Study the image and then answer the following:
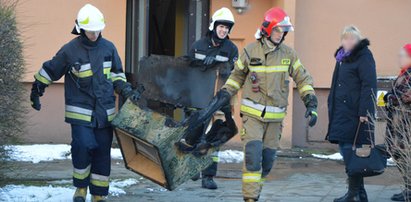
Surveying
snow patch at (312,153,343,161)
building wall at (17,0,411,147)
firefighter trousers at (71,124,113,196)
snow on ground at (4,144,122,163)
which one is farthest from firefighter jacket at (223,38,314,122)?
building wall at (17,0,411,147)

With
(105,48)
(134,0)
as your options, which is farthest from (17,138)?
(134,0)

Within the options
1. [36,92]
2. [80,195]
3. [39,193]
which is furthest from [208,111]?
[39,193]

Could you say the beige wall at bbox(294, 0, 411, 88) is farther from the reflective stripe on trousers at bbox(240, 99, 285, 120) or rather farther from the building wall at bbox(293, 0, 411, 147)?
the reflective stripe on trousers at bbox(240, 99, 285, 120)

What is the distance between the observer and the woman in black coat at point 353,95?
7.32 m

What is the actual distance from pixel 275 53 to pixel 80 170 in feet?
6.37

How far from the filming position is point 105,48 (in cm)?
702

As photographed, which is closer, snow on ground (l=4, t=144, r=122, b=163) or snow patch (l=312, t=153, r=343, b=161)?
snow on ground (l=4, t=144, r=122, b=163)

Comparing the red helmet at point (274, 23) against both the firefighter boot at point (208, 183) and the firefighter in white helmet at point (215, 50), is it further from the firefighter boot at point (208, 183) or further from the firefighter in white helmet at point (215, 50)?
the firefighter boot at point (208, 183)

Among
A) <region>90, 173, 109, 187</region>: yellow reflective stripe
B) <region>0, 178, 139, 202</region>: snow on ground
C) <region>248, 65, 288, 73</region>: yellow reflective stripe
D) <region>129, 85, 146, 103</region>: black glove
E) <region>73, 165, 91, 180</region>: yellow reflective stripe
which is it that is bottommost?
<region>0, 178, 139, 202</region>: snow on ground

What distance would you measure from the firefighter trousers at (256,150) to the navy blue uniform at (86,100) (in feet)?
3.89

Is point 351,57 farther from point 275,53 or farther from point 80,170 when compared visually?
point 80,170

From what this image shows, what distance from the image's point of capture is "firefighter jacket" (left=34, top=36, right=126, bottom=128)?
6867 mm

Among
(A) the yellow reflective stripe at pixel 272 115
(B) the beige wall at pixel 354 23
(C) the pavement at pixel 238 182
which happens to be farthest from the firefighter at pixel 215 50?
(B) the beige wall at pixel 354 23

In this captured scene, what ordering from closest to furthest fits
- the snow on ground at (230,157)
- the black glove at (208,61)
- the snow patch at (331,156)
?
the black glove at (208,61) < the snow on ground at (230,157) < the snow patch at (331,156)
